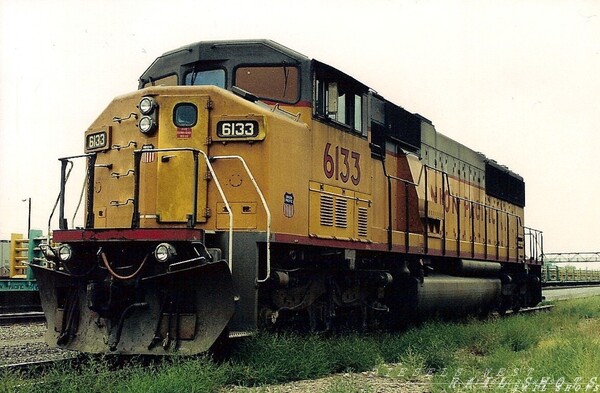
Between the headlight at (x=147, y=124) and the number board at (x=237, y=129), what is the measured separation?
2.33ft

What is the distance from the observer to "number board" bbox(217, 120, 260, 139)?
25.1 ft

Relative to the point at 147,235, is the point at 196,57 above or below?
above

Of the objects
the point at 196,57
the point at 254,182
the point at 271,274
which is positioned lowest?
the point at 271,274

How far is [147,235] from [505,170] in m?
13.2

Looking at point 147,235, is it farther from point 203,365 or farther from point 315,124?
point 315,124

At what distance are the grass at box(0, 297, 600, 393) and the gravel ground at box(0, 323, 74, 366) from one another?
166cm

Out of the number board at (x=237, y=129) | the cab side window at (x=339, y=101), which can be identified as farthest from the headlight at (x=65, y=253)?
the cab side window at (x=339, y=101)

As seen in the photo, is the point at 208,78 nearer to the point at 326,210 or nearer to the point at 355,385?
the point at 326,210

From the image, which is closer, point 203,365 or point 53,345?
point 203,365

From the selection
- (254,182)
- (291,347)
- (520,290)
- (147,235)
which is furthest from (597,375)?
(520,290)

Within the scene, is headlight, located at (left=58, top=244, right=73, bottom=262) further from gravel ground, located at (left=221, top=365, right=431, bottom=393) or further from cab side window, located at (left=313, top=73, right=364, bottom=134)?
cab side window, located at (left=313, top=73, right=364, bottom=134)

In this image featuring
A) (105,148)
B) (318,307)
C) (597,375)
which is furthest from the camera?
(318,307)

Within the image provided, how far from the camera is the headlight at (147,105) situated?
25.4ft

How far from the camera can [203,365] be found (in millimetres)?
6449
